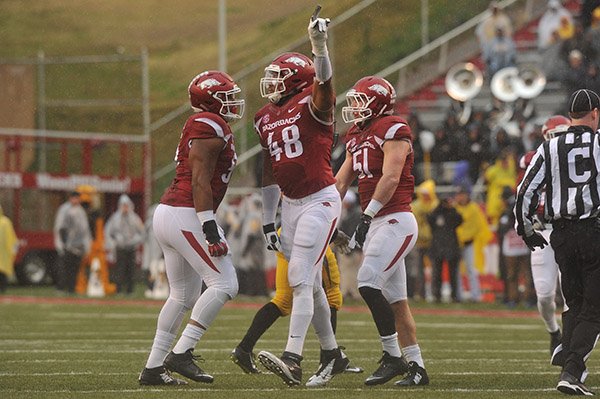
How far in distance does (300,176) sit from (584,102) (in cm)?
171

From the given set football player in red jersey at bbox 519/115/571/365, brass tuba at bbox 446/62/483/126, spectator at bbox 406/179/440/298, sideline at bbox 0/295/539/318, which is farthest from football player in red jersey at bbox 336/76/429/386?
brass tuba at bbox 446/62/483/126

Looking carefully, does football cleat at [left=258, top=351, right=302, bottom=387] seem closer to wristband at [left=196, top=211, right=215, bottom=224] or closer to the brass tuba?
wristband at [left=196, top=211, right=215, bottom=224]

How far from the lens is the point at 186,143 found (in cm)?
887

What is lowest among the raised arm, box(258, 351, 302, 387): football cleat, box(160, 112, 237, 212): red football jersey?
box(258, 351, 302, 387): football cleat

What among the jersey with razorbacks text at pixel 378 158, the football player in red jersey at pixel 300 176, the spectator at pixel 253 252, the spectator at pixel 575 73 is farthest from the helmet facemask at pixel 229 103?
the spectator at pixel 575 73

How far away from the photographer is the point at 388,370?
905cm

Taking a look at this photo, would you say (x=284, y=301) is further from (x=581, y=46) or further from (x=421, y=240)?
(x=581, y=46)

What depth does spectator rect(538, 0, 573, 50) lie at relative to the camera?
24172mm

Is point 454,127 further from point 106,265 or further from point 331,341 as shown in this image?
point 331,341

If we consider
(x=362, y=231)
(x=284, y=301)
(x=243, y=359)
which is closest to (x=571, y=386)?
(x=362, y=231)

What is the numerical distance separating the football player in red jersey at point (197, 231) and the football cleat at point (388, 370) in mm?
998

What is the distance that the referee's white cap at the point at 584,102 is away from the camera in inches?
341

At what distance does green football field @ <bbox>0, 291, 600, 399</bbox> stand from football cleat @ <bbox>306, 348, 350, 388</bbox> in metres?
0.07

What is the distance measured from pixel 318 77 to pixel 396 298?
1.64m
